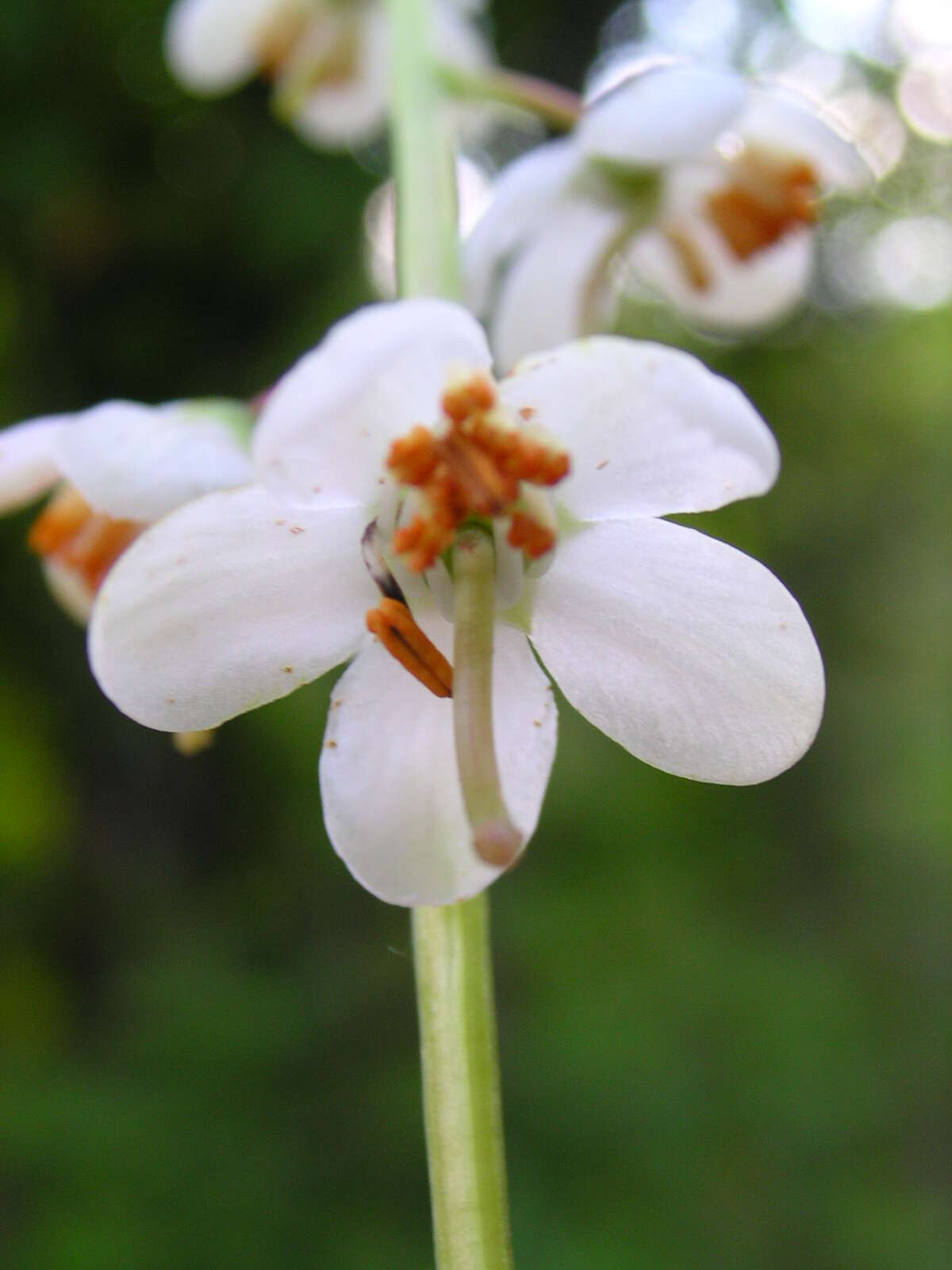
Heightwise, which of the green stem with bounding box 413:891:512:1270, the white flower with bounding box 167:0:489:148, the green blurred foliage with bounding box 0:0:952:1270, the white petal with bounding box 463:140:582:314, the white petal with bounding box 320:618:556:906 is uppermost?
the white flower with bounding box 167:0:489:148

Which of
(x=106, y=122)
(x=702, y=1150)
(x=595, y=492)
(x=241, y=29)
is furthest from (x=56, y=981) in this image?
(x=595, y=492)

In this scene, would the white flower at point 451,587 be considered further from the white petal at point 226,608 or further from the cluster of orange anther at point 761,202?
the cluster of orange anther at point 761,202

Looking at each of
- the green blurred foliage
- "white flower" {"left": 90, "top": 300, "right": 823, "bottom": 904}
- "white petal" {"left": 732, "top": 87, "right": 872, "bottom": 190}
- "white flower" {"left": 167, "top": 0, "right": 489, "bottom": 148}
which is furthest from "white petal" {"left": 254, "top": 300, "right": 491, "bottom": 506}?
the green blurred foliage

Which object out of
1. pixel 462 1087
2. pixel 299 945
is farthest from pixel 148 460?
pixel 299 945

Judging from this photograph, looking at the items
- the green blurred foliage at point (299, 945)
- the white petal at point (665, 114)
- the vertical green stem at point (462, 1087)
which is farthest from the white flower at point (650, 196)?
the green blurred foliage at point (299, 945)

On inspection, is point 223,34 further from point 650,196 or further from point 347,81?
point 650,196

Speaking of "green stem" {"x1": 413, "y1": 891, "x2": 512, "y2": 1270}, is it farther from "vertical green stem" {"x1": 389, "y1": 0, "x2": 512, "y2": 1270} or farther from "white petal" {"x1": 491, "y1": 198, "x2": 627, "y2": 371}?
"white petal" {"x1": 491, "y1": 198, "x2": 627, "y2": 371}

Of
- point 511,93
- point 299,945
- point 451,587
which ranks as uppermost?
point 511,93
